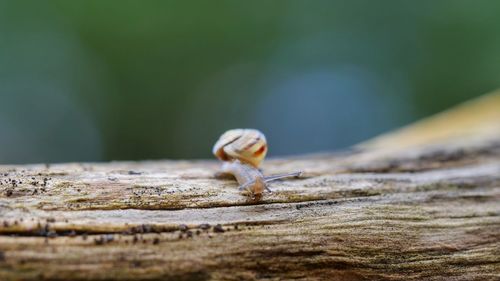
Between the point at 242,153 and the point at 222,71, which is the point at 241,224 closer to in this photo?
the point at 242,153

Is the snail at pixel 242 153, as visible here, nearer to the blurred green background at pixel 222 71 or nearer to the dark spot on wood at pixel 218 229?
the dark spot on wood at pixel 218 229

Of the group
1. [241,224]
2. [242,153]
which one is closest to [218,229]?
[241,224]

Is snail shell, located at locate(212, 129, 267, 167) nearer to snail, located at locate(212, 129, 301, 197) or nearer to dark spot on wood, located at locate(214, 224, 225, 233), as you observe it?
snail, located at locate(212, 129, 301, 197)

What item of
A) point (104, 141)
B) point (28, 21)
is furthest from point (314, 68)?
point (28, 21)

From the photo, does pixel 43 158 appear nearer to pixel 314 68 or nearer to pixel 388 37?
pixel 314 68

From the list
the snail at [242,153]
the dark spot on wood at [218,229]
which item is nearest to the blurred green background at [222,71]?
the snail at [242,153]
